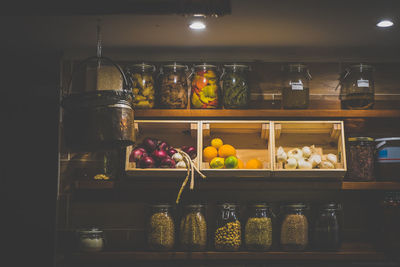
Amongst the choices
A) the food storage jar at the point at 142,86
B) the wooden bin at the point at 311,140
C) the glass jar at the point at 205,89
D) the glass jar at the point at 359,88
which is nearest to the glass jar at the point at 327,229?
the wooden bin at the point at 311,140

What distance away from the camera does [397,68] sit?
3141 millimetres

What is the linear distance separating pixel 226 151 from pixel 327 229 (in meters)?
0.78

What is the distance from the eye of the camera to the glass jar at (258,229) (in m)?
2.65

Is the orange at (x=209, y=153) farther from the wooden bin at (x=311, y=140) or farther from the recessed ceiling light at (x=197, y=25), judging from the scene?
the recessed ceiling light at (x=197, y=25)

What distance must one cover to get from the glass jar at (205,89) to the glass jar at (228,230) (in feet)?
2.14

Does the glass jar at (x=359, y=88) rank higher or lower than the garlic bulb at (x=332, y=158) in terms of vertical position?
higher

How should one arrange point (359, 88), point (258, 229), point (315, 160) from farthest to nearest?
point (359, 88)
point (315, 160)
point (258, 229)

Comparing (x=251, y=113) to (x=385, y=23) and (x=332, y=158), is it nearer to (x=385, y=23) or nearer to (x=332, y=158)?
(x=332, y=158)

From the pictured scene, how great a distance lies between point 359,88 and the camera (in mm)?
2879

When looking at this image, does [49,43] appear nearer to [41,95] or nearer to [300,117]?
[41,95]

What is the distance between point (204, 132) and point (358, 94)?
103 centimetres

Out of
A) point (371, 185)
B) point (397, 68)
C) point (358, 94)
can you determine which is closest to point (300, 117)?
point (358, 94)

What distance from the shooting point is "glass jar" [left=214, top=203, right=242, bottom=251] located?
105 inches

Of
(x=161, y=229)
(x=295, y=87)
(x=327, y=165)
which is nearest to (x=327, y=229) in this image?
(x=327, y=165)
